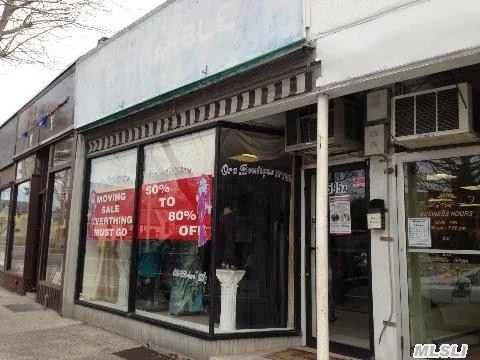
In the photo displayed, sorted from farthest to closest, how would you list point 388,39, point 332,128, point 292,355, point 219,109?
point 219,109, point 292,355, point 332,128, point 388,39

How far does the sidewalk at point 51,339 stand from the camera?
652cm

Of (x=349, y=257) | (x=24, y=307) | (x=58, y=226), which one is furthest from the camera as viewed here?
(x=58, y=226)

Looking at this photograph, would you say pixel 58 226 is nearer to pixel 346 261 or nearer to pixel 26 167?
pixel 26 167

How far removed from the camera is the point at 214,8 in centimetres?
635

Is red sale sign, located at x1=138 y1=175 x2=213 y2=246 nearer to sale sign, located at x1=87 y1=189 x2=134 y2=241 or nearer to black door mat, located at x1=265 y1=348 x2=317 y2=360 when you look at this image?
sale sign, located at x1=87 y1=189 x2=134 y2=241

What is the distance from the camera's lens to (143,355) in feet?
21.5

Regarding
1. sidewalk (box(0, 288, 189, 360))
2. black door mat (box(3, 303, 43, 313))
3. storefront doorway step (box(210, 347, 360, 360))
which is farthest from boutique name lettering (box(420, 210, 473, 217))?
black door mat (box(3, 303, 43, 313))

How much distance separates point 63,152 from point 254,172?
5.46 metres

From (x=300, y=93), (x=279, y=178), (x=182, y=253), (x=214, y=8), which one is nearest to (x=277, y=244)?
(x=279, y=178)

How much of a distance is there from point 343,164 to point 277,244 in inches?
55.4

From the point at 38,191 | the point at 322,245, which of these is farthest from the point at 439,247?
the point at 38,191

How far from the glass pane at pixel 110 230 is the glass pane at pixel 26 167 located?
14.2 ft

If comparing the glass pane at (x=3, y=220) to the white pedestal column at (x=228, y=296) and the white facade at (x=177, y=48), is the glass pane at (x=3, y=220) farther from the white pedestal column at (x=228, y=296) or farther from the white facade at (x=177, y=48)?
the white pedestal column at (x=228, y=296)

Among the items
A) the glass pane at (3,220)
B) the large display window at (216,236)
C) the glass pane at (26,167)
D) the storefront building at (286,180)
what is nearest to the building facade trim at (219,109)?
the storefront building at (286,180)
